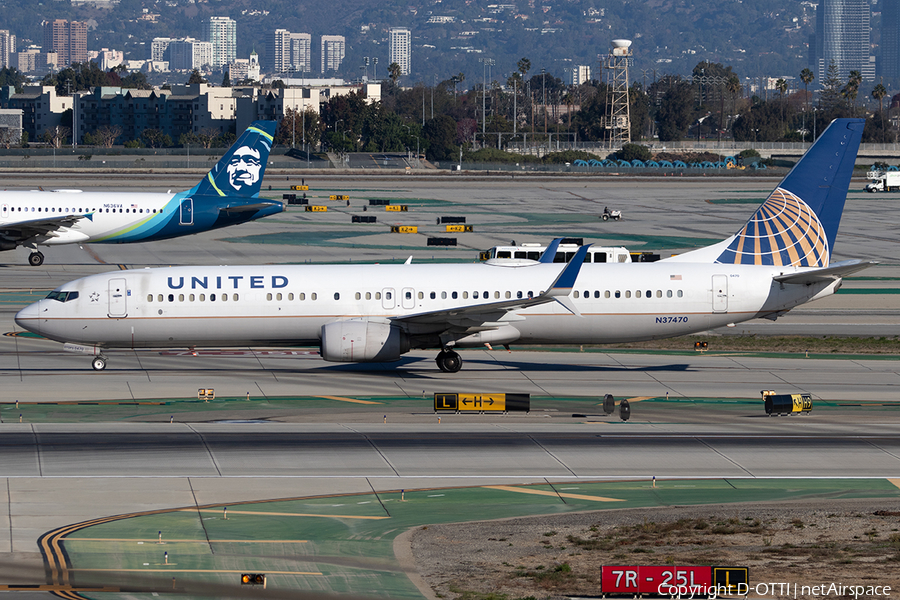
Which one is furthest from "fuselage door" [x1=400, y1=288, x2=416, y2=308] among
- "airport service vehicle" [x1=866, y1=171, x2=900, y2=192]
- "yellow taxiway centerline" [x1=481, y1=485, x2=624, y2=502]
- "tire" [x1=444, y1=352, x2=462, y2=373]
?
"airport service vehicle" [x1=866, y1=171, x2=900, y2=192]

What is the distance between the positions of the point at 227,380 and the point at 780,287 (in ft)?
69.4

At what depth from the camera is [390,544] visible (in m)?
23.8

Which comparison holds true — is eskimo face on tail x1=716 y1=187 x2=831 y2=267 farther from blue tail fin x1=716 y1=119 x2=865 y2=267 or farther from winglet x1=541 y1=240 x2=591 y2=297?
winglet x1=541 y1=240 x2=591 y2=297

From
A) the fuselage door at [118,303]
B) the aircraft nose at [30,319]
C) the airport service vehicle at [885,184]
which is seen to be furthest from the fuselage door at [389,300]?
the airport service vehicle at [885,184]

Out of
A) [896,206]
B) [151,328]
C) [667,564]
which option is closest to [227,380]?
[151,328]

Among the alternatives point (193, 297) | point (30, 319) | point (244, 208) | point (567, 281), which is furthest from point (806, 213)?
point (244, 208)

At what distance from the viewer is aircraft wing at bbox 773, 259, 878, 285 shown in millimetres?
40875

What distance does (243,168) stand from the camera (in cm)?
7562

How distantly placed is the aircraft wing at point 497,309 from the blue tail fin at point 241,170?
37.0 meters

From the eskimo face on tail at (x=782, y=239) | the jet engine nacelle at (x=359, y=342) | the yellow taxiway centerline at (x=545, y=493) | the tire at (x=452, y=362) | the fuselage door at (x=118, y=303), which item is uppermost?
the eskimo face on tail at (x=782, y=239)

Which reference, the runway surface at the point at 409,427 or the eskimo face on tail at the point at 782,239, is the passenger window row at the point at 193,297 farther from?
the eskimo face on tail at the point at 782,239

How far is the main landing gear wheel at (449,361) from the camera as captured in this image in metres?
42.9

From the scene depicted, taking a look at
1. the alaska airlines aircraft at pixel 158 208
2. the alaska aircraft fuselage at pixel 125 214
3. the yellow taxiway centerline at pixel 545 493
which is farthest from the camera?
the alaska aircraft fuselage at pixel 125 214

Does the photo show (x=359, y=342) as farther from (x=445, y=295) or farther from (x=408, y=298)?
(x=445, y=295)
